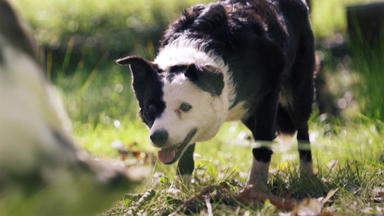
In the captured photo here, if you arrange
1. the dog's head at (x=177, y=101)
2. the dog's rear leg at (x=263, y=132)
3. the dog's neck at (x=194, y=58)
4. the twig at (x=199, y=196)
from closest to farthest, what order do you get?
the twig at (x=199, y=196)
the dog's head at (x=177, y=101)
the dog's neck at (x=194, y=58)
the dog's rear leg at (x=263, y=132)

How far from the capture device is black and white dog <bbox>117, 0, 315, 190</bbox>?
3363mm

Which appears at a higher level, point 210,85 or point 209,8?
point 209,8

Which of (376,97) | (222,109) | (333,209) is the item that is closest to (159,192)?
(222,109)

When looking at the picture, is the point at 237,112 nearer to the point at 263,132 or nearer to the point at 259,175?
the point at 263,132

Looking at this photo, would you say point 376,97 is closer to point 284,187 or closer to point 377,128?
point 377,128

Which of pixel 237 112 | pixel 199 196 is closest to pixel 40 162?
pixel 199 196

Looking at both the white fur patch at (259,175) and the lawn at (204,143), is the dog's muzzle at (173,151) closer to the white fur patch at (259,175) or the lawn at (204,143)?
the lawn at (204,143)

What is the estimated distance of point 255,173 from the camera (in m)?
3.64

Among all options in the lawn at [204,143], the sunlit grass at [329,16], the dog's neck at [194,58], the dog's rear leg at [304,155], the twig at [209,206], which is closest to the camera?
the twig at [209,206]

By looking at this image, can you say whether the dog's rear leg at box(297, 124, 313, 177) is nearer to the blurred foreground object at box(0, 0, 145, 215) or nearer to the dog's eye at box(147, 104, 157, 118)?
the dog's eye at box(147, 104, 157, 118)

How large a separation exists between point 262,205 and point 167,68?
0.99 m

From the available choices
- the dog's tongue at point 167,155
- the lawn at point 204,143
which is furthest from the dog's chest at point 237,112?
the dog's tongue at point 167,155

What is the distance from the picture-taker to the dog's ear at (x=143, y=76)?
340cm

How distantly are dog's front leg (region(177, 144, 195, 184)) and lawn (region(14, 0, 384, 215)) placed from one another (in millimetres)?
51
